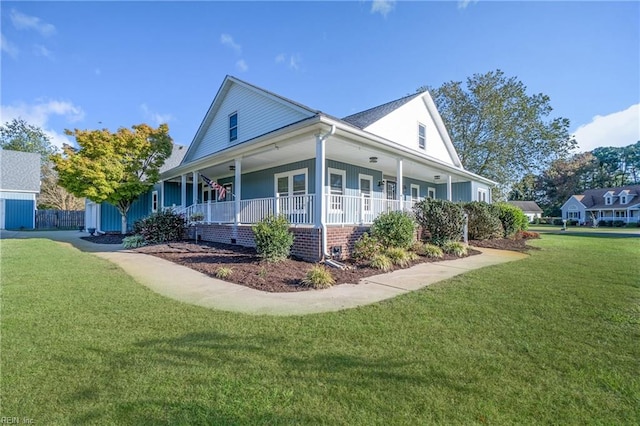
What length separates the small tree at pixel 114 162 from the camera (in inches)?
505

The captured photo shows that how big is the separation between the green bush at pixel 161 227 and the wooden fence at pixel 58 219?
17166 millimetres

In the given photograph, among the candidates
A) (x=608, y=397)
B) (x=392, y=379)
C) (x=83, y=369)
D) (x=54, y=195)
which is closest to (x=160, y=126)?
(x=83, y=369)

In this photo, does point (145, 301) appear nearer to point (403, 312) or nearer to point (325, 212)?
point (403, 312)

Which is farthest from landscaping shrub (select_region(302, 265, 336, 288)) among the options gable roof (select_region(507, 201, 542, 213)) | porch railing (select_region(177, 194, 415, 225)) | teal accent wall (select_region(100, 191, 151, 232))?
gable roof (select_region(507, 201, 542, 213))

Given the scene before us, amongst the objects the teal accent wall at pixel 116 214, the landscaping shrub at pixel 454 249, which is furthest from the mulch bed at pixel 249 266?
the teal accent wall at pixel 116 214

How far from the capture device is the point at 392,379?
2465 millimetres

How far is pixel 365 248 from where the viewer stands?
8070 mm

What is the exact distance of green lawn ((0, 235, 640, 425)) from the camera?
2.09 metres

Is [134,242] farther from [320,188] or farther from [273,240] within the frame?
[320,188]

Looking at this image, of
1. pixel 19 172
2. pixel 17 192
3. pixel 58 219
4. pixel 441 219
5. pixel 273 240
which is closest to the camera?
pixel 273 240

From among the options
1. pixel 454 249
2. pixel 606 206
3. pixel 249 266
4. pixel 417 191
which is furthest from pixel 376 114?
pixel 606 206

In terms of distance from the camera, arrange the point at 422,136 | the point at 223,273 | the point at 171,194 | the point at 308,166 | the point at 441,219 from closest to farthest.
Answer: the point at 223,273, the point at 441,219, the point at 308,166, the point at 422,136, the point at 171,194

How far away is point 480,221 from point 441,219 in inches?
154

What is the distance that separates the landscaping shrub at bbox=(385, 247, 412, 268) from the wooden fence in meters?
26.6
